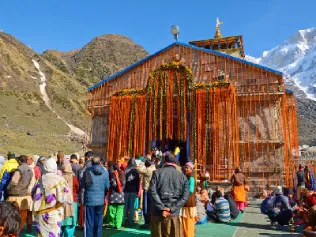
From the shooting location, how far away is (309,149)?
4031 centimetres

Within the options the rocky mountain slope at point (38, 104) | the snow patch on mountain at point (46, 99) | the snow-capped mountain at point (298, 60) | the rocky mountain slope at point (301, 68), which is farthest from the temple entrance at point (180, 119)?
the snow-capped mountain at point (298, 60)

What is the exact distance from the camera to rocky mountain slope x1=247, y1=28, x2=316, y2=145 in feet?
218

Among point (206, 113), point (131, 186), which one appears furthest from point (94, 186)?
point (206, 113)

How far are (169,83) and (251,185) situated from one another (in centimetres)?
605

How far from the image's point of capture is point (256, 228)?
26.1 ft

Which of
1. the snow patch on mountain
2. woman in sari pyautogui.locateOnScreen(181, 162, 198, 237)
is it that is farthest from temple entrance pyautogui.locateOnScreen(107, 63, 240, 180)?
the snow patch on mountain

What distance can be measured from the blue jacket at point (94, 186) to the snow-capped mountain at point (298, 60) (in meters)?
111

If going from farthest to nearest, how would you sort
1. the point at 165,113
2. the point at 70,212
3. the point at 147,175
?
the point at 165,113, the point at 147,175, the point at 70,212

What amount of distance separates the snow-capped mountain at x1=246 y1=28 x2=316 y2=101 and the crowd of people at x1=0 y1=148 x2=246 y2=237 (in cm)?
10888

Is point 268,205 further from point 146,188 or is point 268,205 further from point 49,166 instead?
point 49,166

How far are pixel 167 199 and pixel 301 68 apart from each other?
531 feet

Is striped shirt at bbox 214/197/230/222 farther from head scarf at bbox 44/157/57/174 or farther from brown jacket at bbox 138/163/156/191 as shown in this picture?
head scarf at bbox 44/157/57/174

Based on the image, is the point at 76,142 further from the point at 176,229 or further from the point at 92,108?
the point at 176,229

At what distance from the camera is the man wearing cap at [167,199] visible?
15.1ft
